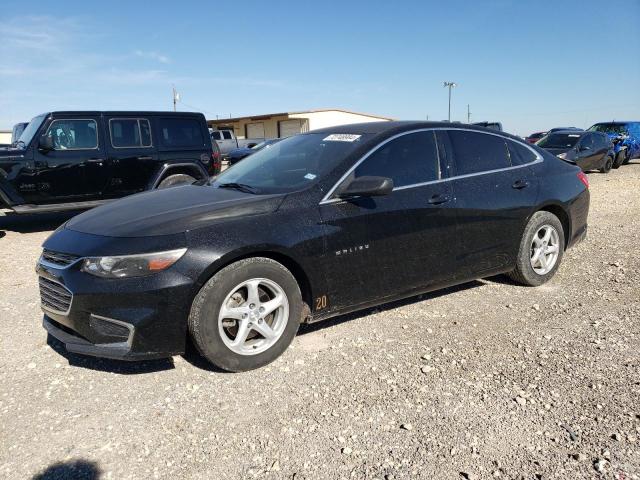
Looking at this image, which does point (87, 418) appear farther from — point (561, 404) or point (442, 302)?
point (442, 302)

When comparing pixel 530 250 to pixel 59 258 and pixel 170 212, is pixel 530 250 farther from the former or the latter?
pixel 59 258

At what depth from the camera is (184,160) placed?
362 inches

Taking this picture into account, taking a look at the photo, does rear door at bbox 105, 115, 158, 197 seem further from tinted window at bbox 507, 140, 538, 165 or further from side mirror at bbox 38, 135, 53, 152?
tinted window at bbox 507, 140, 538, 165

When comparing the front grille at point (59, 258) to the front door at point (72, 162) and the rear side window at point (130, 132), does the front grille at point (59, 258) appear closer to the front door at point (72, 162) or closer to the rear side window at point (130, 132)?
the front door at point (72, 162)

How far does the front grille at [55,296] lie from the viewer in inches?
121

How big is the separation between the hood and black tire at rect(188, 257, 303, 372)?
36 centimetres

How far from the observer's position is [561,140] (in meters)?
15.8

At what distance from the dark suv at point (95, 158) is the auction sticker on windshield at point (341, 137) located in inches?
215

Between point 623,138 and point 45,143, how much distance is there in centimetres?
1980

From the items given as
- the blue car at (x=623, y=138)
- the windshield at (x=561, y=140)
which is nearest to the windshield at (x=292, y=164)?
the windshield at (x=561, y=140)

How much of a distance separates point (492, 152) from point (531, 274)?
1.25m

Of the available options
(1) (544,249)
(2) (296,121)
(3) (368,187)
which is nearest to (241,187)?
(3) (368,187)

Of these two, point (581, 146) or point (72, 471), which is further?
point (581, 146)

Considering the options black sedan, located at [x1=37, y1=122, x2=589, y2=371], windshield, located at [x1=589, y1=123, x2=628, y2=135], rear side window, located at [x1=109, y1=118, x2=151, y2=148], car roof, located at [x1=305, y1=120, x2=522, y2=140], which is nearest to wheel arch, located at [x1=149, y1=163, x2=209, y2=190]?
rear side window, located at [x1=109, y1=118, x2=151, y2=148]
